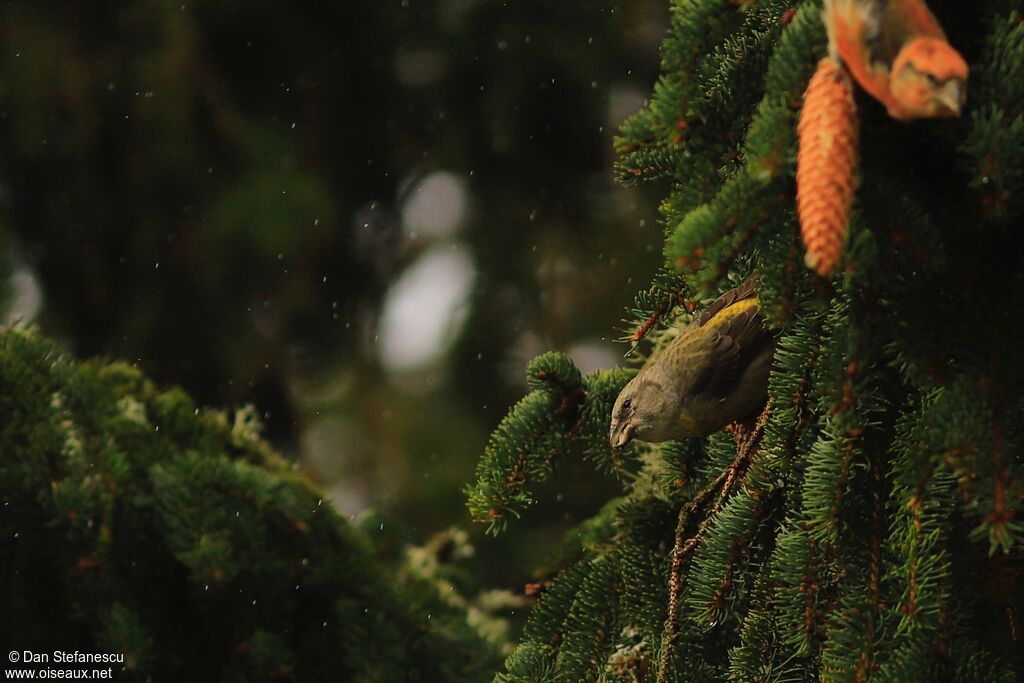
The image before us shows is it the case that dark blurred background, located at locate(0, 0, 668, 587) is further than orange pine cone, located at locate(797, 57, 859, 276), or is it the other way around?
dark blurred background, located at locate(0, 0, 668, 587)

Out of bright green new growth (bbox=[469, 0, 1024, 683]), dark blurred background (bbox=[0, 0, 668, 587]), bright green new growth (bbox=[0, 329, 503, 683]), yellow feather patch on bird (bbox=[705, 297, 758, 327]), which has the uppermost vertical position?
dark blurred background (bbox=[0, 0, 668, 587])

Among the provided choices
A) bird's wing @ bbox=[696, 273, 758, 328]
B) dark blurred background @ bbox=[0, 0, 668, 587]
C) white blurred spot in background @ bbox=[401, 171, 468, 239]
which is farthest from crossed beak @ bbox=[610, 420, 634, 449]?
white blurred spot in background @ bbox=[401, 171, 468, 239]

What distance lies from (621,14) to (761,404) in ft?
8.51

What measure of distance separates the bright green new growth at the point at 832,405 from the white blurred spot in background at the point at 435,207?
2.47m

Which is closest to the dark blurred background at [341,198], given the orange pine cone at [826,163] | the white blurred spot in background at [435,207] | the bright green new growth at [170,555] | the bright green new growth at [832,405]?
the white blurred spot in background at [435,207]

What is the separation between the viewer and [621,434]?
1085 mm

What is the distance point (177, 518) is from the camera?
62.9 inches

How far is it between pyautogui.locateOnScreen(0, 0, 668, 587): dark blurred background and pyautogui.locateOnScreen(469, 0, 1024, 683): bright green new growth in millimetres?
2172

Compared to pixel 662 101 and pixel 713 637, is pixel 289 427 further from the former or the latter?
pixel 662 101

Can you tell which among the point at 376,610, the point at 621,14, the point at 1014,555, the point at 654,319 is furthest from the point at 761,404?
the point at 621,14

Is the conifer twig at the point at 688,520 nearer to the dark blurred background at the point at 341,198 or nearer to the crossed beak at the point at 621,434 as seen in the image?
the crossed beak at the point at 621,434

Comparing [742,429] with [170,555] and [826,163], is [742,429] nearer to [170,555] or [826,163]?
[826,163]

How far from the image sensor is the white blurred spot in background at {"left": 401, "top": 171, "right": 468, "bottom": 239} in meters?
3.59

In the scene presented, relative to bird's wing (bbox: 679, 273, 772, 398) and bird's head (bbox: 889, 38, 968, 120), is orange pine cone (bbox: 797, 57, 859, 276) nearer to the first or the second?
bird's head (bbox: 889, 38, 968, 120)
